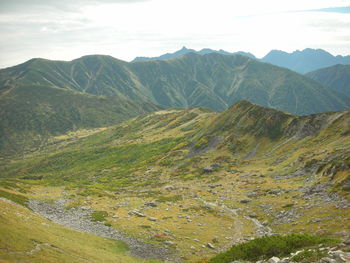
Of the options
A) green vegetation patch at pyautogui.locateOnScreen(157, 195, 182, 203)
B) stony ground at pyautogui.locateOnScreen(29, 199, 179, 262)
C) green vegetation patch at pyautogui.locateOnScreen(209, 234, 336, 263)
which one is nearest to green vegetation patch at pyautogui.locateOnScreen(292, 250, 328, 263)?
green vegetation patch at pyautogui.locateOnScreen(209, 234, 336, 263)

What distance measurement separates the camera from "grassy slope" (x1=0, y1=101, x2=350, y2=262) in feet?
179

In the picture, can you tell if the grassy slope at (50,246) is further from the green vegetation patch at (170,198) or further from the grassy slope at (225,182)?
the green vegetation patch at (170,198)

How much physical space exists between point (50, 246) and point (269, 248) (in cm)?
2544

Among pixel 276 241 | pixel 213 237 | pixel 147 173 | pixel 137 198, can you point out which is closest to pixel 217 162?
pixel 147 173

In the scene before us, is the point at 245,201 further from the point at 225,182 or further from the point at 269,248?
the point at 269,248

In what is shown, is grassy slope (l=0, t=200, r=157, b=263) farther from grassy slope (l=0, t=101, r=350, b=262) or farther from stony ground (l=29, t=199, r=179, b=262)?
grassy slope (l=0, t=101, r=350, b=262)

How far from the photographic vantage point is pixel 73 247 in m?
35.8

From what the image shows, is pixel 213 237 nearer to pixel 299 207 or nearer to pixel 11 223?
pixel 299 207

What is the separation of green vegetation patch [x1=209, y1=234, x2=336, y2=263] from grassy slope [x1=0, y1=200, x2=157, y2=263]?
14.0 meters

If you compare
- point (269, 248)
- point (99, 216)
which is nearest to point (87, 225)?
point (99, 216)

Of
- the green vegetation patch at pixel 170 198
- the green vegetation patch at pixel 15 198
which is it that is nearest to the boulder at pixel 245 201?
the green vegetation patch at pixel 170 198

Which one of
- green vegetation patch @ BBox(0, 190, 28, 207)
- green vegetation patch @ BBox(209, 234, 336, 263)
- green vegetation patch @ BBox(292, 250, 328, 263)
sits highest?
green vegetation patch @ BBox(292, 250, 328, 263)

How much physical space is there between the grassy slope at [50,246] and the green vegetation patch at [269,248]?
1399 centimetres

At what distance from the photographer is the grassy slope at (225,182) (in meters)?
54.4
